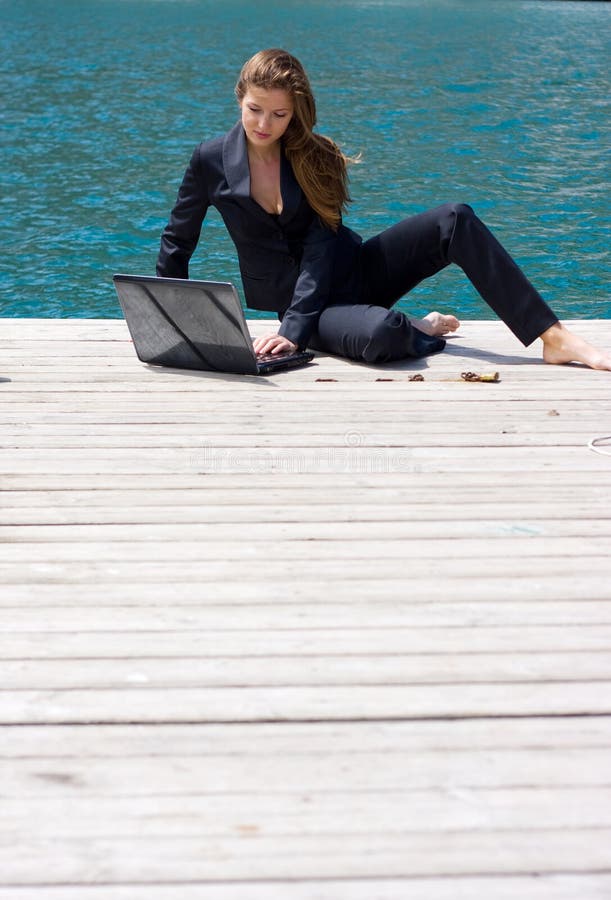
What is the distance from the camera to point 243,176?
3811 mm

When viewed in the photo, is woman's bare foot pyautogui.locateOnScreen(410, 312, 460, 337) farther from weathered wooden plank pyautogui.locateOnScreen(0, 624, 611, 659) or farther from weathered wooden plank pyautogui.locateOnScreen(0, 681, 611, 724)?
weathered wooden plank pyautogui.locateOnScreen(0, 681, 611, 724)

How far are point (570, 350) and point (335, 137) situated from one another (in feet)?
40.4

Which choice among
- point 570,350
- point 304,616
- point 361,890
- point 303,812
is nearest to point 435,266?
point 570,350

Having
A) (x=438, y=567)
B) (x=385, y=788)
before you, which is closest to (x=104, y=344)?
(x=438, y=567)

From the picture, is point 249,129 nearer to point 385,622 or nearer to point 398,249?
point 398,249

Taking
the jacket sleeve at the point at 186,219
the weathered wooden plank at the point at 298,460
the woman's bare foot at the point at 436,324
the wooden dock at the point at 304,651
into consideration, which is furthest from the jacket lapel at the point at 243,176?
the weathered wooden plank at the point at 298,460

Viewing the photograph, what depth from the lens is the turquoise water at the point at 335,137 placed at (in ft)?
32.3

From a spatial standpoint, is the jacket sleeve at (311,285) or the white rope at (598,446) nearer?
the white rope at (598,446)

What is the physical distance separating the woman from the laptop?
0.15 meters

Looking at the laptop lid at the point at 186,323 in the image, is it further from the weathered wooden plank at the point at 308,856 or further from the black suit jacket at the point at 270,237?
the weathered wooden plank at the point at 308,856

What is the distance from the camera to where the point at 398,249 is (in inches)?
159

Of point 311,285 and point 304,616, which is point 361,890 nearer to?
point 304,616

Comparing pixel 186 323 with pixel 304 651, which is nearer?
pixel 304 651

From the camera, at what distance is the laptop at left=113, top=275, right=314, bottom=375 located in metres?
3.54
